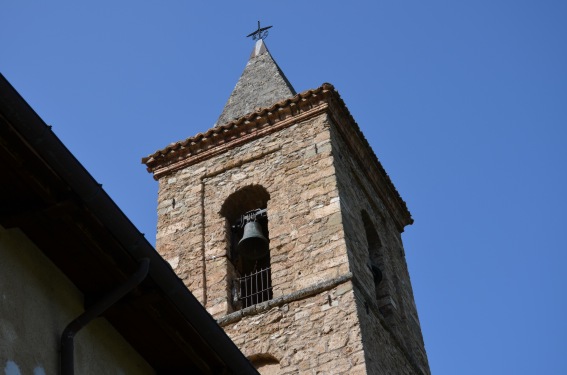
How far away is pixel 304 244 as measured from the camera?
33.8ft

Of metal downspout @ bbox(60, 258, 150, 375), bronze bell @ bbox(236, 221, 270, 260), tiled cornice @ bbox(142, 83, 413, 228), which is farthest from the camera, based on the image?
tiled cornice @ bbox(142, 83, 413, 228)

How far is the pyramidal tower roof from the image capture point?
1295 centimetres

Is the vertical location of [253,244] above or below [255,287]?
above

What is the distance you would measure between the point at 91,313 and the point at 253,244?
6.38 metres

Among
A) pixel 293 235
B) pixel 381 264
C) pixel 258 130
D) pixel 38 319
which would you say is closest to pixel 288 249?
pixel 293 235

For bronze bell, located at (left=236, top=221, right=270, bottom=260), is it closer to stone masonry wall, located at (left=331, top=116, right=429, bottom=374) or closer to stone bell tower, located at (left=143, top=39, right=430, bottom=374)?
stone bell tower, located at (left=143, top=39, right=430, bottom=374)

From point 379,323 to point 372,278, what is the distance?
2.40 feet

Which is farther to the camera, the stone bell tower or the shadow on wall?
the stone bell tower

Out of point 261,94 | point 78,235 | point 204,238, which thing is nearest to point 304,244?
point 204,238

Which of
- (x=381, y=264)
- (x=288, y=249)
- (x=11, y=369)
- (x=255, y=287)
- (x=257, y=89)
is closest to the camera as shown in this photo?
(x=11, y=369)

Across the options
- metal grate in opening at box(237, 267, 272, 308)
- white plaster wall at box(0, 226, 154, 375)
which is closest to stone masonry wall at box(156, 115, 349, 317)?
metal grate in opening at box(237, 267, 272, 308)

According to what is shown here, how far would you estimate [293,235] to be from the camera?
10.5m

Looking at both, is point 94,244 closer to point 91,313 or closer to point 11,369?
point 91,313

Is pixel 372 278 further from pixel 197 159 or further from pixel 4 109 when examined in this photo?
pixel 4 109
